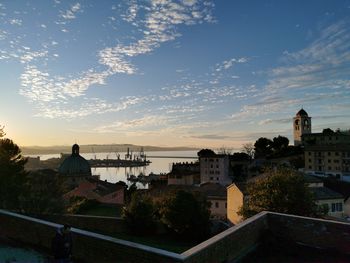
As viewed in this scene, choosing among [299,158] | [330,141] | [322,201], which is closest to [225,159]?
[299,158]

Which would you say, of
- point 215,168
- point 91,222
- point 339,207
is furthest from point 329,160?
point 91,222

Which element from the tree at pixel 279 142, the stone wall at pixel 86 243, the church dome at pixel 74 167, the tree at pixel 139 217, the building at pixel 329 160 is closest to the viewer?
the stone wall at pixel 86 243

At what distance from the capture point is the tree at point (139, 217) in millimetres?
25906

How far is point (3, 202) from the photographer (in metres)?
23.4

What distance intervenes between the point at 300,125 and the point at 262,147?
17774mm

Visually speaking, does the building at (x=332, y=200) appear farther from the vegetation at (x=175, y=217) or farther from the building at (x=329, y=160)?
the building at (x=329, y=160)

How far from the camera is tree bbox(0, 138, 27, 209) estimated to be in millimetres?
23688

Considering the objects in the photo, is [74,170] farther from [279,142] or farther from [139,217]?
[279,142]

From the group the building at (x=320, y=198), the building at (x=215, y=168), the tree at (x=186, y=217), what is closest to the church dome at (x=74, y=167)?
the building at (x=215, y=168)

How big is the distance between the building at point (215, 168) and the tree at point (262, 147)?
20.0m

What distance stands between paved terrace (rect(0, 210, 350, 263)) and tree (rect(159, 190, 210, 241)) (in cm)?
1650

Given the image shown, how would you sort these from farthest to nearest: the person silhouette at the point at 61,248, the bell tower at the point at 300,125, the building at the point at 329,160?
1. the bell tower at the point at 300,125
2. the building at the point at 329,160
3. the person silhouette at the point at 61,248

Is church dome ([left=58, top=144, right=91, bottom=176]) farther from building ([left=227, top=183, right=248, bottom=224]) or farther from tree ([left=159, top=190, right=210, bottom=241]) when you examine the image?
tree ([left=159, top=190, right=210, bottom=241])

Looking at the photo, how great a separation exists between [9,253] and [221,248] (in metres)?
6.79
